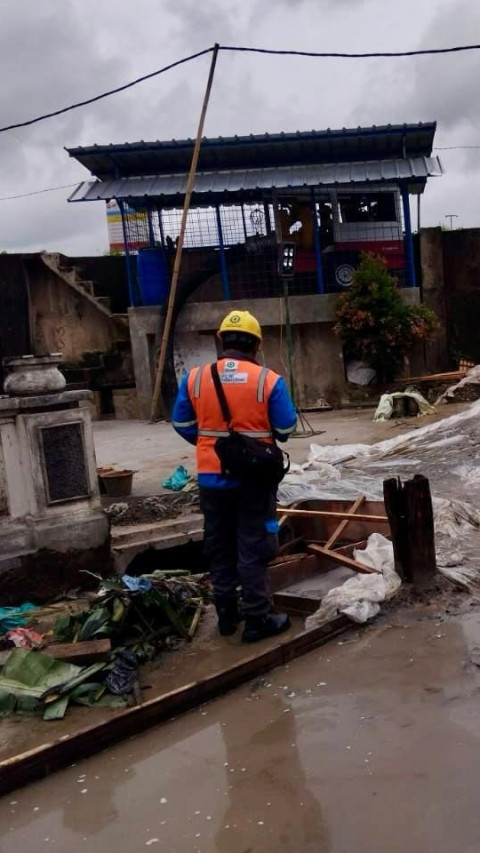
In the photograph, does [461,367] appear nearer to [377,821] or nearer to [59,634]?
[59,634]

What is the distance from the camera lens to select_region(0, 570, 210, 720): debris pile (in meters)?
3.72

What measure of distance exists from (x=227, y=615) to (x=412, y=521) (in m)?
1.27

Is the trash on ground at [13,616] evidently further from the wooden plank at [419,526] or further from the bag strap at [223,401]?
the wooden plank at [419,526]

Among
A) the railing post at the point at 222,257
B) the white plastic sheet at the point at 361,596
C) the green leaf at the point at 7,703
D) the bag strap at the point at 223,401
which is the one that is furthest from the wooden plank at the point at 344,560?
the railing post at the point at 222,257

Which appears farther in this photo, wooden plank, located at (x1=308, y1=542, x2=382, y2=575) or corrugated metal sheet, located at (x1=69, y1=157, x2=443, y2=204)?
corrugated metal sheet, located at (x1=69, y1=157, x2=443, y2=204)

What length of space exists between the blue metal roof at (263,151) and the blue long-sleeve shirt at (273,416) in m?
11.1

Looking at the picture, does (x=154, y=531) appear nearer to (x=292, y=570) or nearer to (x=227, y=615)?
(x=292, y=570)

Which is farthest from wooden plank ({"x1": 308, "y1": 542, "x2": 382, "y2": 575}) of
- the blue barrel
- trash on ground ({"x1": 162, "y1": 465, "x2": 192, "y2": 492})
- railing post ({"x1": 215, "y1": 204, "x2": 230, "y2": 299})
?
the blue barrel

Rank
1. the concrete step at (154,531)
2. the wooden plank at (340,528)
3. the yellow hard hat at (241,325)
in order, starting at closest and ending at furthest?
the yellow hard hat at (241,325) < the wooden plank at (340,528) < the concrete step at (154,531)

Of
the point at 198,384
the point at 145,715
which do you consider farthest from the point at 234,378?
the point at 145,715

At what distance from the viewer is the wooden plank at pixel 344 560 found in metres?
4.67

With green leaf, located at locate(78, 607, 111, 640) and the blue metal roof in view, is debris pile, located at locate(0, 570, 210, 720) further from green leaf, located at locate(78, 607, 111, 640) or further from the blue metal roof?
the blue metal roof

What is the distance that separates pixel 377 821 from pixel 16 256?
14703mm

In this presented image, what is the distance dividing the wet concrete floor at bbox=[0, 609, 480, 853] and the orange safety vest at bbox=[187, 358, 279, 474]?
129 centimetres
